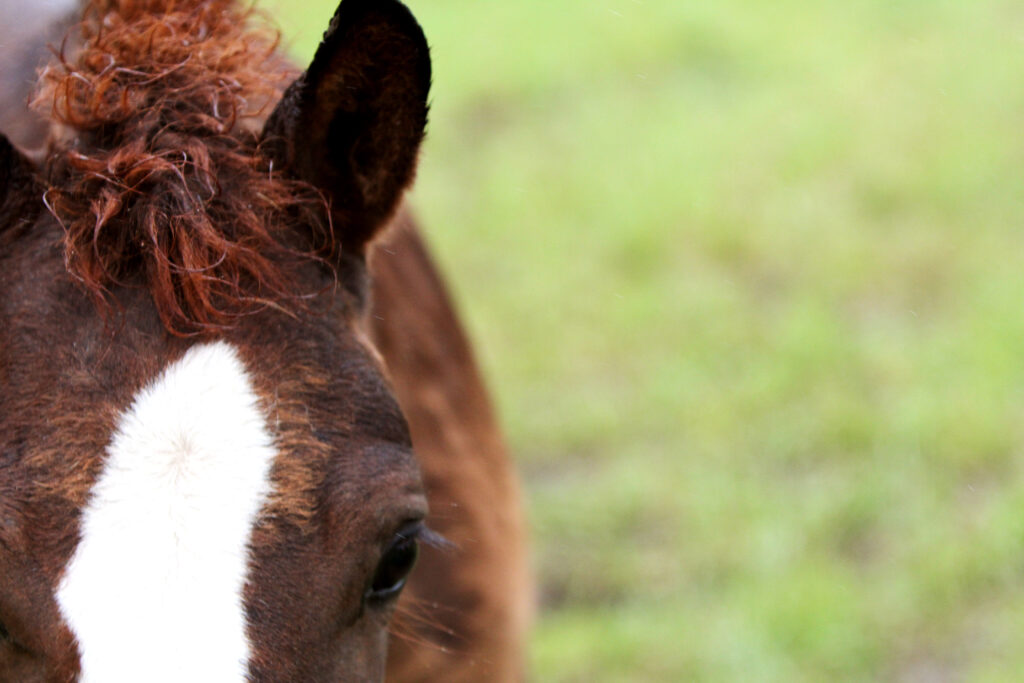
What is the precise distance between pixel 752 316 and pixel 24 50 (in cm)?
308

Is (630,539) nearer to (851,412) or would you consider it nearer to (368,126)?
(851,412)

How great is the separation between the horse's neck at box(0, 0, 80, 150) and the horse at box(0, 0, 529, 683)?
0.19 metres

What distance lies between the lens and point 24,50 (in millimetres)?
2092

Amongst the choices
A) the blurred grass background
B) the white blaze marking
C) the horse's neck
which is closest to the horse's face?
the white blaze marking

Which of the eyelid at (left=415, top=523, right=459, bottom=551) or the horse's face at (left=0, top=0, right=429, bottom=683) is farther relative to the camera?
the eyelid at (left=415, top=523, right=459, bottom=551)

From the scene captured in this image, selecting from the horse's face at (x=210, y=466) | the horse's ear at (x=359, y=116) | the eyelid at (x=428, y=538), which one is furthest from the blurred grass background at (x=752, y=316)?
the eyelid at (x=428, y=538)

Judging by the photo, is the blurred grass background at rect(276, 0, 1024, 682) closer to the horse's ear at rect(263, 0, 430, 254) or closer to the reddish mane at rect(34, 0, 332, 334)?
the reddish mane at rect(34, 0, 332, 334)

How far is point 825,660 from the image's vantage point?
10.8 ft

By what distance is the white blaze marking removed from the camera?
132 centimetres

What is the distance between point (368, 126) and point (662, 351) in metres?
2.99

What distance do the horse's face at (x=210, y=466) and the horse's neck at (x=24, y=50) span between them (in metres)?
0.38

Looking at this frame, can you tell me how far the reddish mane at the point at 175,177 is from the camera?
1.49 m

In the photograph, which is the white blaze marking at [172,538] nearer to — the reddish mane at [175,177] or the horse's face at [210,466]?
the horse's face at [210,466]

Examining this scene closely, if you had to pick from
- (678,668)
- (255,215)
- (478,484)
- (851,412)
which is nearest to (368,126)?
(255,215)
